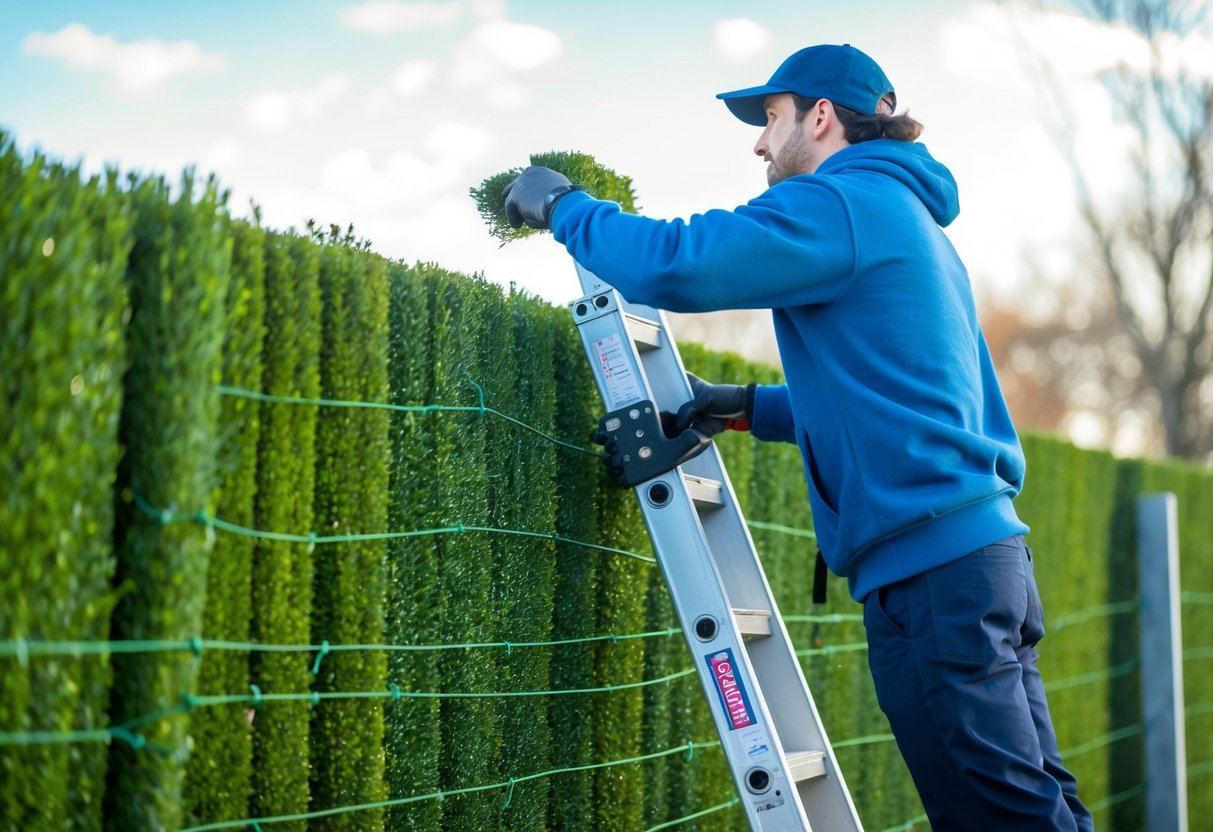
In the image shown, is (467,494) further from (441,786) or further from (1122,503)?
(1122,503)

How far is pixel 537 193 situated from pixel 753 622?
52.2 inches

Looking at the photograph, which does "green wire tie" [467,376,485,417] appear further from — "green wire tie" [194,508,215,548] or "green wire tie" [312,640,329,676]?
"green wire tie" [194,508,215,548]

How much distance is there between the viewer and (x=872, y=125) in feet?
10.3

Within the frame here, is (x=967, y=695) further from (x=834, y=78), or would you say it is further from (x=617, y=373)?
(x=834, y=78)

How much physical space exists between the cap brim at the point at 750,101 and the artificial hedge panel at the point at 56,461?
178 cm

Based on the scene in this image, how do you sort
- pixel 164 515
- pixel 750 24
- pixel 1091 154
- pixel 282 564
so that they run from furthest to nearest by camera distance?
pixel 1091 154
pixel 750 24
pixel 282 564
pixel 164 515

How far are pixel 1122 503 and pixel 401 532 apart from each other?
6.37 m

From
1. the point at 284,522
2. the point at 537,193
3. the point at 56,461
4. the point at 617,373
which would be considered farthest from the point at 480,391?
the point at 56,461

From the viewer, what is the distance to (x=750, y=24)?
1101cm

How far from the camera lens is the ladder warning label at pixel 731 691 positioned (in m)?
3.06

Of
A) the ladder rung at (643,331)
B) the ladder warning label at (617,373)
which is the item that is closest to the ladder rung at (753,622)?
the ladder warning label at (617,373)

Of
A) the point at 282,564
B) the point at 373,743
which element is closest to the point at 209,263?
the point at 282,564

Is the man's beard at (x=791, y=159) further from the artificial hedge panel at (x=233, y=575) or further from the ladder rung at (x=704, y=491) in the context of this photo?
the artificial hedge panel at (x=233, y=575)

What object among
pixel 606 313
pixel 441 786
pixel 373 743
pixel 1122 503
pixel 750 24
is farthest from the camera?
pixel 750 24
